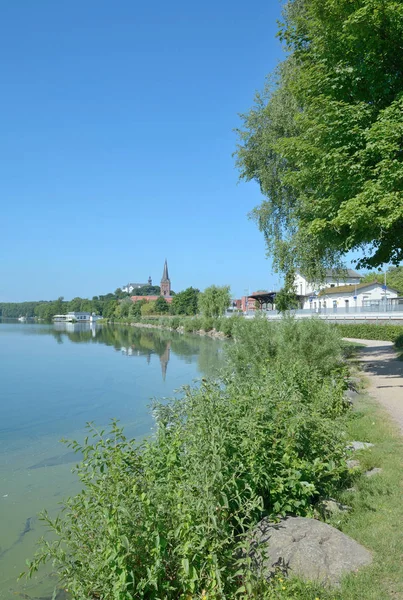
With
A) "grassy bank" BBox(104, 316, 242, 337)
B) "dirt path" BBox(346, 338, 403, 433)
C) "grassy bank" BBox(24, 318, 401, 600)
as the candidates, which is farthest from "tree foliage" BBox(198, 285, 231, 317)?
"grassy bank" BBox(24, 318, 401, 600)

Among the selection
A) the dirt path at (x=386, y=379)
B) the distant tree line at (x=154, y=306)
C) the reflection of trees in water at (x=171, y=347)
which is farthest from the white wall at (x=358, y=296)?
the dirt path at (x=386, y=379)

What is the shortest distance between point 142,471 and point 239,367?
24.9 feet

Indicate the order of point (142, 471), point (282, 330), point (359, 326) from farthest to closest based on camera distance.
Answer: point (359, 326)
point (282, 330)
point (142, 471)

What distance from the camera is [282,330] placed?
524 inches

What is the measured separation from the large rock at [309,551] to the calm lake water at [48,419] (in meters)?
2.72

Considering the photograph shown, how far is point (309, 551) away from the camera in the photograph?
13.6ft

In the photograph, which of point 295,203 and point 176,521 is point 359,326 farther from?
point 176,521

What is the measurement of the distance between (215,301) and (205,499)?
68.8 m

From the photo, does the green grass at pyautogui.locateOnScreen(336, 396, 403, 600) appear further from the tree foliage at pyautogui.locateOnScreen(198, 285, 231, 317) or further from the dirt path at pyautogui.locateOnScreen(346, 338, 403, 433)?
the tree foliage at pyautogui.locateOnScreen(198, 285, 231, 317)

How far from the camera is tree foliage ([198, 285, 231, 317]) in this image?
72125 millimetres

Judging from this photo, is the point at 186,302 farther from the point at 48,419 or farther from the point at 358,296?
the point at 48,419

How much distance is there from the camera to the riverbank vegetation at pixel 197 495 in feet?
11.8

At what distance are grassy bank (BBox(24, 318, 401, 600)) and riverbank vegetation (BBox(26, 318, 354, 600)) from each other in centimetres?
1

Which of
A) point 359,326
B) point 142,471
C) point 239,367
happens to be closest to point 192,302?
point 359,326
